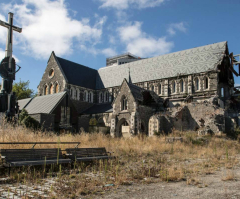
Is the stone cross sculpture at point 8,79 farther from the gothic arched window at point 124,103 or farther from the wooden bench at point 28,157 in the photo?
the gothic arched window at point 124,103

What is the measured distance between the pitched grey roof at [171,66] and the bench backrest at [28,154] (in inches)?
945

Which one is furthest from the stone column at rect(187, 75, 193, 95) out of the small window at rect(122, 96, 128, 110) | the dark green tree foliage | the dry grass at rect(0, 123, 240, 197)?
the dark green tree foliage

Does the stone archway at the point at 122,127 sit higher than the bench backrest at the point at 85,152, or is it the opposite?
the stone archway at the point at 122,127

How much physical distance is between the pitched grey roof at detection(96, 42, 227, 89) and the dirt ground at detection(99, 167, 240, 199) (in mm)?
23741

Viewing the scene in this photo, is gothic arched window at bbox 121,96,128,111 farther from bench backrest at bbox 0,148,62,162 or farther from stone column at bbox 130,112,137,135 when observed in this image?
bench backrest at bbox 0,148,62,162

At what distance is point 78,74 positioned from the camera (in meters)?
38.1

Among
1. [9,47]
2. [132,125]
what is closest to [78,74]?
[132,125]

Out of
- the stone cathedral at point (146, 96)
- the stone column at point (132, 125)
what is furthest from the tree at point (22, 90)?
the stone column at point (132, 125)

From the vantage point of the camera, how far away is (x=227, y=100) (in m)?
30.0

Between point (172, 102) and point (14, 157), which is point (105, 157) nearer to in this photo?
point (14, 157)

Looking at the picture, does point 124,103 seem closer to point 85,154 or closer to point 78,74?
point 78,74

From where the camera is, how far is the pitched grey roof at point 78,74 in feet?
119

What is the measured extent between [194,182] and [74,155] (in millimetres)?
4291

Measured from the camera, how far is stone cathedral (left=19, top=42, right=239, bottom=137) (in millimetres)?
23938
